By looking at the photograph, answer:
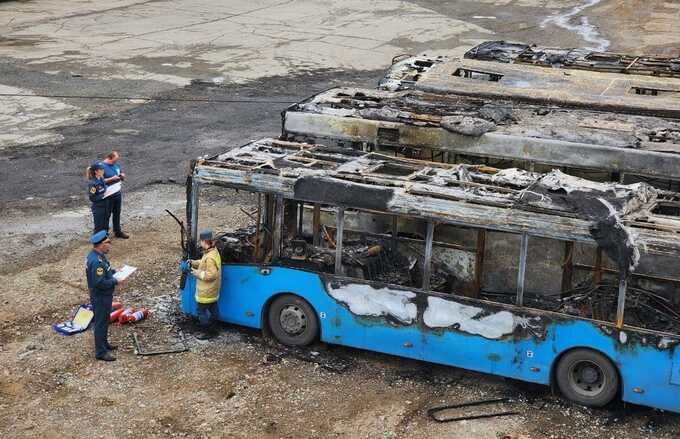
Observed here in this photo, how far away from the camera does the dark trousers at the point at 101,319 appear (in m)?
10.6

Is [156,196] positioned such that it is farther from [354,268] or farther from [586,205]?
[586,205]

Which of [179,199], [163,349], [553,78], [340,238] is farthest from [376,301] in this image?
[553,78]

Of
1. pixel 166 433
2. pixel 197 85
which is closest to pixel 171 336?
pixel 166 433

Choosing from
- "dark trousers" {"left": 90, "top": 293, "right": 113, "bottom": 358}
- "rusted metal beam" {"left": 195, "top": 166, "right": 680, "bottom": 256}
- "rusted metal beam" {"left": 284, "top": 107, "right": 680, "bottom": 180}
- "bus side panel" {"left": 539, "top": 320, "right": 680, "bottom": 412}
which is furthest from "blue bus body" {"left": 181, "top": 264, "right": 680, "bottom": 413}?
"rusted metal beam" {"left": 284, "top": 107, "right": 680, "bottom": 180}

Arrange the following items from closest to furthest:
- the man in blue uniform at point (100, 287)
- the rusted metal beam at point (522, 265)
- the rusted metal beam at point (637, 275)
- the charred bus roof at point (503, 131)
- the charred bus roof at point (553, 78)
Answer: the rusted metal beam at point (637, 275), the rusted metal beam at point (522, 265), the man in blue uniform at point (100, 287), the charred bus roof at point (503, 131), the charred bus roof at point (553, 78)

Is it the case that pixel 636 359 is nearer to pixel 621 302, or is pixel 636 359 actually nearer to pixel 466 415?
pixel 621 302

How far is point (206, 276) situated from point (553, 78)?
8.08 meters

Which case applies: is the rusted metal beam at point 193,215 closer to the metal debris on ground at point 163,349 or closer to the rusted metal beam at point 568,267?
the metal debris on ground at point 163,349

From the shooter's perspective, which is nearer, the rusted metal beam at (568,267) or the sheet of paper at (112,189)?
the rusted metal beam at (568,267)

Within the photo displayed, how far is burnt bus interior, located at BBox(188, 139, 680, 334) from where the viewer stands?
9.66 meters

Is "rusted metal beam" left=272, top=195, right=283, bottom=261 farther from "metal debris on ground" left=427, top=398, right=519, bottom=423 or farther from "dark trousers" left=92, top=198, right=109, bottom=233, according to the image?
"dark trousers" left=92, top=198, right=109, bottom=233

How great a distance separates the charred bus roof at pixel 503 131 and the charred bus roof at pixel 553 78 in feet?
2.81

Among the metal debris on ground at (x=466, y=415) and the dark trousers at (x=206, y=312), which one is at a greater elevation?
the dark trousers at (x=206, y=312)

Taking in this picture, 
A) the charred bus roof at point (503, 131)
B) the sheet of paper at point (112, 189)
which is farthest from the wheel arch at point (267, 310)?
the sheet of paper at point (112, 189)
